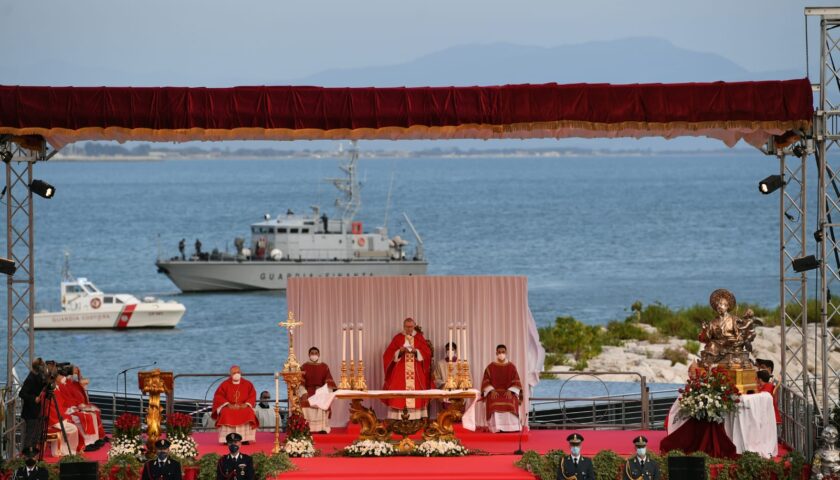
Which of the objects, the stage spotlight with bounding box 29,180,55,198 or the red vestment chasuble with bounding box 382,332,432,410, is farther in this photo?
the red vestment chasuble with bounding box 382,332,432,410

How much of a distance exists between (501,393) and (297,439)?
303 centimetres

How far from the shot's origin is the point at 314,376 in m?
19.7

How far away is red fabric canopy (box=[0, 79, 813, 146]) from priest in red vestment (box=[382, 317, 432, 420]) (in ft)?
10.2

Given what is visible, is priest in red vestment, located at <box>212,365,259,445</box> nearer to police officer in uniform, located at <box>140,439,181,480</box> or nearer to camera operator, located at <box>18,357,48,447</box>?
camera operator, located at <box>18,357,48,447</box>

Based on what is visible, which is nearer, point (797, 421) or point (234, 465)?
point (234, 465)

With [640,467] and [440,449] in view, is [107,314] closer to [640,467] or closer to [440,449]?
[440,449]

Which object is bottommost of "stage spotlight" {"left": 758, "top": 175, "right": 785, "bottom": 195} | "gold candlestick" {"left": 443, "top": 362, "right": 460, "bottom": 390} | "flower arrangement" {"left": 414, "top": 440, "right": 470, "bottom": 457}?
"flower arrangement" {"left": 414, "top": 440, "right": 470, "bottom": 457}

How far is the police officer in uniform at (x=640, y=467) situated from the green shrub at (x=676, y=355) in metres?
22.7

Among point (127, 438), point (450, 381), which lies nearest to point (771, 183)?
point (450, 381)

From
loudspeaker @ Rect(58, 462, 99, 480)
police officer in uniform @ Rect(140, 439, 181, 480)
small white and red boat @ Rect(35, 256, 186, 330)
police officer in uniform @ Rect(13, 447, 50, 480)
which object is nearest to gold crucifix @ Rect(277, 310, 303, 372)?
police officer in uniform @ Rect(140, 439, 181, 480)

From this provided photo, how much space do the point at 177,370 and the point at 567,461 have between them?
40.5 metres

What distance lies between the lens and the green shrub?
39.3 meters

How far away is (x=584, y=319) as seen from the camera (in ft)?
219

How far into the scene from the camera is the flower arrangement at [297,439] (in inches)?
712
